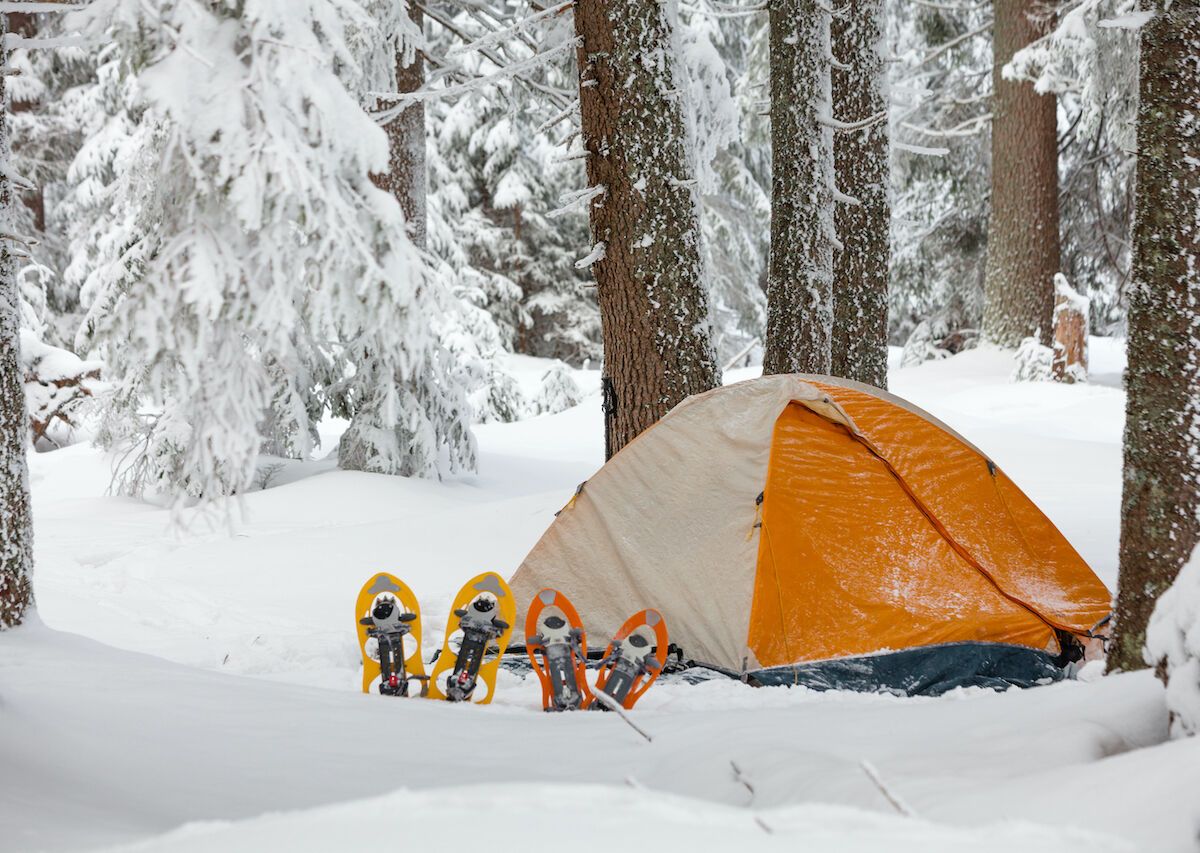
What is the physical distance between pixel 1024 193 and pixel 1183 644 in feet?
38.6

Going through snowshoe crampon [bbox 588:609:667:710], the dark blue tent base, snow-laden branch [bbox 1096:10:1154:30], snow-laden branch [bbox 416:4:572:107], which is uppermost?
snow-laden branch [bbox 416:4:572:107]

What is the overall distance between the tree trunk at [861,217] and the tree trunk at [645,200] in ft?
7.58

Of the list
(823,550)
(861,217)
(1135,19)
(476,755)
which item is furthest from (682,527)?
(861,217)

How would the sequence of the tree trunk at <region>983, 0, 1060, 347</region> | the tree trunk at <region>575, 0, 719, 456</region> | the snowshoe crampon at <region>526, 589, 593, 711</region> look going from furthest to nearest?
the tree trunk at <region>983, 0, 1060, 347</region> → the tree trunk at <region>575, 0, 719, 456</region> → the snowshoe crampon at <region>526, 589, 593, 711</region>

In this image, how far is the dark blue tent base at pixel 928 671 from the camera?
4426 millimetres

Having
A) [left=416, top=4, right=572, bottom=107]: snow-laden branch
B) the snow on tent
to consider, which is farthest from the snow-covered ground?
[left=416, top=4, right=572, bottom=107]: snow-laden branch

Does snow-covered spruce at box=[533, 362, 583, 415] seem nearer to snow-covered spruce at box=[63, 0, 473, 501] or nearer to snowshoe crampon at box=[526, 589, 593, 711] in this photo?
snowshoe crampon at box=[526, 589, 593, 711]

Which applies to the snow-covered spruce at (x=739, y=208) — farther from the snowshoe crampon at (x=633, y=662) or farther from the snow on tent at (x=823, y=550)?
the snowshoe crampon at (x=633, y=662)

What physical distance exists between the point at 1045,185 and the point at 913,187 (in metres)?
6.96

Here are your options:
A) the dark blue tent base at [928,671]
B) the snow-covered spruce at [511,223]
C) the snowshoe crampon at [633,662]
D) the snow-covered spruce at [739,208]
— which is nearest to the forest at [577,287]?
the dark blue tent base at [928,671]

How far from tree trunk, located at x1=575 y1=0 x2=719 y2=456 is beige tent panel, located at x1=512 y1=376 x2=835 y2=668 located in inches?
18.5

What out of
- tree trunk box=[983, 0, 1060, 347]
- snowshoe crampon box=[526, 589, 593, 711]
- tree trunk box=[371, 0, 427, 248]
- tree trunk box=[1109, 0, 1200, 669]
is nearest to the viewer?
tree trunk box=[1109, 0, 1200, 669]

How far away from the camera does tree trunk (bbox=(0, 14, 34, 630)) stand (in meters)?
3.60

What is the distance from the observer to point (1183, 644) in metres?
2.17
